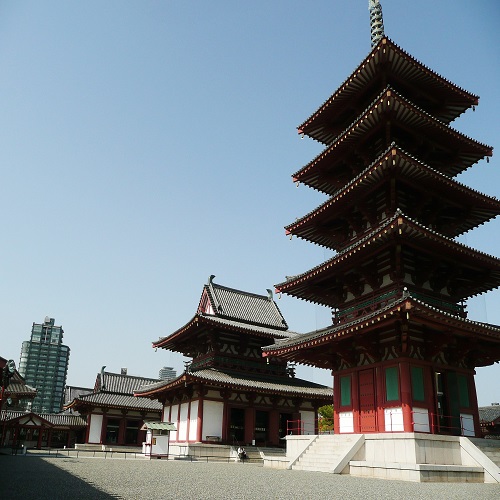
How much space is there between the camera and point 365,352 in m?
22.6

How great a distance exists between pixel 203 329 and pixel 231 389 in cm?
569

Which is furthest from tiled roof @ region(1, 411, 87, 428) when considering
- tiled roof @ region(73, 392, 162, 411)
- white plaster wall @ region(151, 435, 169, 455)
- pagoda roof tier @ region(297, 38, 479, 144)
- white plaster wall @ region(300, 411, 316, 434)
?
pagoda roof tier @ region(297, 38, 479, 144)

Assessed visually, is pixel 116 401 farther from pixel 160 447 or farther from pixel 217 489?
pixel 217 489

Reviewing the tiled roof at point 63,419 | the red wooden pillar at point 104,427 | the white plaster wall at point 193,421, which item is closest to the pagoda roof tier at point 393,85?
the white plaster wall at point 193,421

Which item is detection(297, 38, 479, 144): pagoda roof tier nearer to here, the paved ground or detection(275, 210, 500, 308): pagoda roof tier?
detection(275, 210, 500, 308): pagoda roof tier

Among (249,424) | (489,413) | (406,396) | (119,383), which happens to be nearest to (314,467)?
(406,396)

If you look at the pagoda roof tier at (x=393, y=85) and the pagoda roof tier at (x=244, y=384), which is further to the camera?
the pagoda roof tier at (x=244, y=384)

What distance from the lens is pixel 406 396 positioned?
64.5ft

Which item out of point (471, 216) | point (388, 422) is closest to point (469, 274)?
point (471, 216)

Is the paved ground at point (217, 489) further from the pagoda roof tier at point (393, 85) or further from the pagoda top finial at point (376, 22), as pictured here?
the pagoda top finial at point (376, 22)

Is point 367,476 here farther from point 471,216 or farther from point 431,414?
point 471,216

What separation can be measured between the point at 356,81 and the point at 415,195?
295 inches

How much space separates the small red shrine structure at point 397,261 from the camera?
20.4 m

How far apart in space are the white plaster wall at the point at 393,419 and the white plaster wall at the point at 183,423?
62.4 ft
